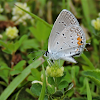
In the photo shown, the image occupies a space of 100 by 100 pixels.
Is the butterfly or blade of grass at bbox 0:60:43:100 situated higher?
the butterfly

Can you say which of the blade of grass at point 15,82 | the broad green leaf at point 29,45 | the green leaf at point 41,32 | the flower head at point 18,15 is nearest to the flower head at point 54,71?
the blade of grass at point 15,82

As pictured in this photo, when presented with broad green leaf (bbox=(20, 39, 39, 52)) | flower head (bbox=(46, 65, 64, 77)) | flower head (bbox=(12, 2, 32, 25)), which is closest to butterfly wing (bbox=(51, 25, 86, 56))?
flower head (bbox=(46, 65, 64, 77))

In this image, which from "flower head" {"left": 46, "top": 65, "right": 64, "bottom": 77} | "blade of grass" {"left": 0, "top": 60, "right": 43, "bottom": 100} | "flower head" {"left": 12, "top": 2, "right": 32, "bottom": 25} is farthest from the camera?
"flower head" {"left": 12, "top": 2, "right": 32, "bottom": 25}

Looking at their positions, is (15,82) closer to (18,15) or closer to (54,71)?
(54,71)

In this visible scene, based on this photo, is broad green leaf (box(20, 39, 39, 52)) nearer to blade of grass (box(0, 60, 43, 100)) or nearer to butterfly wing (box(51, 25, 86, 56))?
blade of grass (box(0, 60, 43, 100))

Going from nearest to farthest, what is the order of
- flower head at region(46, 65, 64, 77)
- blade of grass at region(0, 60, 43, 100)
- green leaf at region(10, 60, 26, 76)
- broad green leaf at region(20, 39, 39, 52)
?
flower head at region(46, 65, 64, 77), blade of grass at region(0, 60, 43, 100), green leaf at region(10, 60, 26, 76), broad green leaf at region(20, 39, 39, 52)

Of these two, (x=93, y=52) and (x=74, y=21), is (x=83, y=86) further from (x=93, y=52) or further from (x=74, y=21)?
(x=93, y=52)

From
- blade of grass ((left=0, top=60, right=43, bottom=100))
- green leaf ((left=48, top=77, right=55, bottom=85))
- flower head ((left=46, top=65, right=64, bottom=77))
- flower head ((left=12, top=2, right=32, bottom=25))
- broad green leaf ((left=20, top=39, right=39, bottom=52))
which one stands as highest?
flower head ((left=12, top=2, right=32, bottom=25))

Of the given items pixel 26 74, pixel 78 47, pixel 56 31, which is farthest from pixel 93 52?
pixel 26 74

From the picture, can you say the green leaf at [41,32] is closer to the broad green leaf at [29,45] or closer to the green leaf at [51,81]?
the broad green leaf at [29,45]
